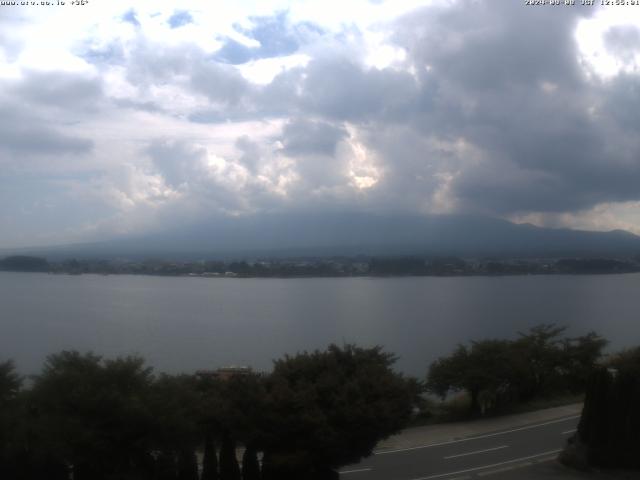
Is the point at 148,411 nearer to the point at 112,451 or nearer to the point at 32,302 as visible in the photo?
the point at 112,451

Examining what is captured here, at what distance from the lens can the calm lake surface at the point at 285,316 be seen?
33438mm

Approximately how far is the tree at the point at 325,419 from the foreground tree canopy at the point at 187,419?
0.05ft

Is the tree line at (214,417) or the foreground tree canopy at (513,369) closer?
the tree line at (214,417)

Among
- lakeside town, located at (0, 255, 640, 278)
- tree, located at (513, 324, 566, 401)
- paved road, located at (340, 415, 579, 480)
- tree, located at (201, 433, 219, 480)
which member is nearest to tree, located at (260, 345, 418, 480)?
tree, located at (201, 433, 219, 480)

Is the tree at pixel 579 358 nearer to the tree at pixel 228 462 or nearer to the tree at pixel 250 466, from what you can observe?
the tree at pixel 250 466

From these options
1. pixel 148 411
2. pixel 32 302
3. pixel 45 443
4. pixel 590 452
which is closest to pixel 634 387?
pixel 590 452

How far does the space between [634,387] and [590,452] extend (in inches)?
54.1

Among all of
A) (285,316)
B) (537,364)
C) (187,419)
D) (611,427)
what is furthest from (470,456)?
(285,316)

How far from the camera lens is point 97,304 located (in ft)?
185

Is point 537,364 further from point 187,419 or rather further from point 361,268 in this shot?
point 361,268

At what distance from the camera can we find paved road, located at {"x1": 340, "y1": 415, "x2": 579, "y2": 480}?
40.1ft

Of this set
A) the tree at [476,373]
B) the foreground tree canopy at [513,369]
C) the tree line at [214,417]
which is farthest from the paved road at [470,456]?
the foreground tree canopy at [513,369]

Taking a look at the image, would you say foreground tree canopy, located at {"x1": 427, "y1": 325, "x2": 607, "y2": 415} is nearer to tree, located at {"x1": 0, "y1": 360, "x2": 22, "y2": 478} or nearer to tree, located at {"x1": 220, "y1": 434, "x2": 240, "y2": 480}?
tree, located at {"x1": 220, "y1": 434, "x2": 240, "y2": 480}

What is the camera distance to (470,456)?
1344cm
